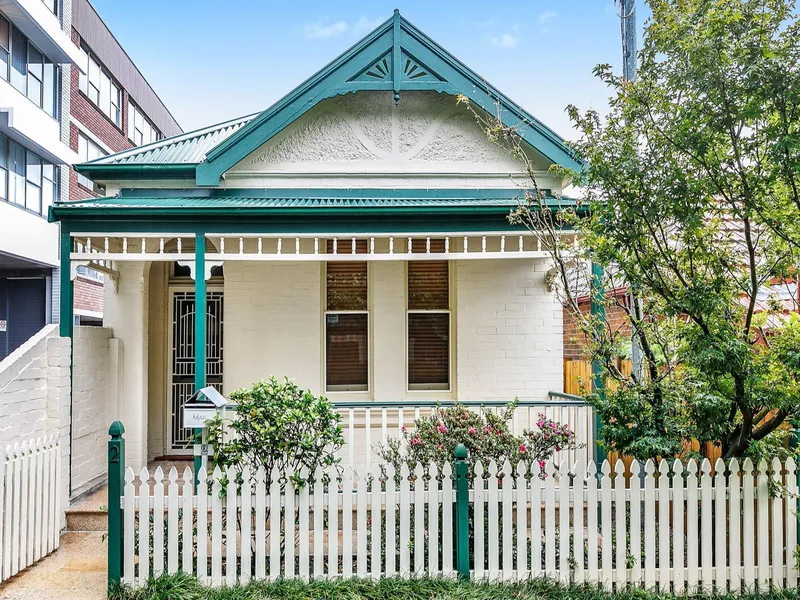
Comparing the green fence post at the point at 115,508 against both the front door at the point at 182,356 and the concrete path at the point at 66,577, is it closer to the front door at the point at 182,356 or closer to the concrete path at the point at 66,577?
the concrete path at the point at 66,577

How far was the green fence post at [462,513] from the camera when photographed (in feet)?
15.0

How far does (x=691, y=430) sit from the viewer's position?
15.9ft

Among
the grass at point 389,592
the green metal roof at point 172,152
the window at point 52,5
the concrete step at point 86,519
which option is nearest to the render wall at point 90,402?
the concrete step at point 86,519

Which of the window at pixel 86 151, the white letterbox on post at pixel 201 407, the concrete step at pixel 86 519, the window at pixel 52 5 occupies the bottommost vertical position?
the concrete step at pixel 86 519

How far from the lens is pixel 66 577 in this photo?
4969mm

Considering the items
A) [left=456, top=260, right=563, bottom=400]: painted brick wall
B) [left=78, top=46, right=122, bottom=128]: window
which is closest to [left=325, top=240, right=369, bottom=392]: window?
[left=456, top=260, right=563, bottom=400]: painted brick wall

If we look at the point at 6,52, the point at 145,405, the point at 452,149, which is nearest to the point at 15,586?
the point at 145,405

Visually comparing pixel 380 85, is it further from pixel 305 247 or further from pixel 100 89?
pixel 100 89

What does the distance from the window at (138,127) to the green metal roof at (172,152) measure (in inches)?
628

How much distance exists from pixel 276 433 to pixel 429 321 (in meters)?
3.84

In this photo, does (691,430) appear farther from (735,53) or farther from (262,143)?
(262,143)

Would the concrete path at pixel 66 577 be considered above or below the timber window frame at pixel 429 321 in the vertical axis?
below

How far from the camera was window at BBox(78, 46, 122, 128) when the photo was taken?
20.0 m

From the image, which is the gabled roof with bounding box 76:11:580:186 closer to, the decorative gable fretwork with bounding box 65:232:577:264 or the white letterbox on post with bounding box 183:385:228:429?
the decorative gable fretwork with bounding box 65:232:577:264
